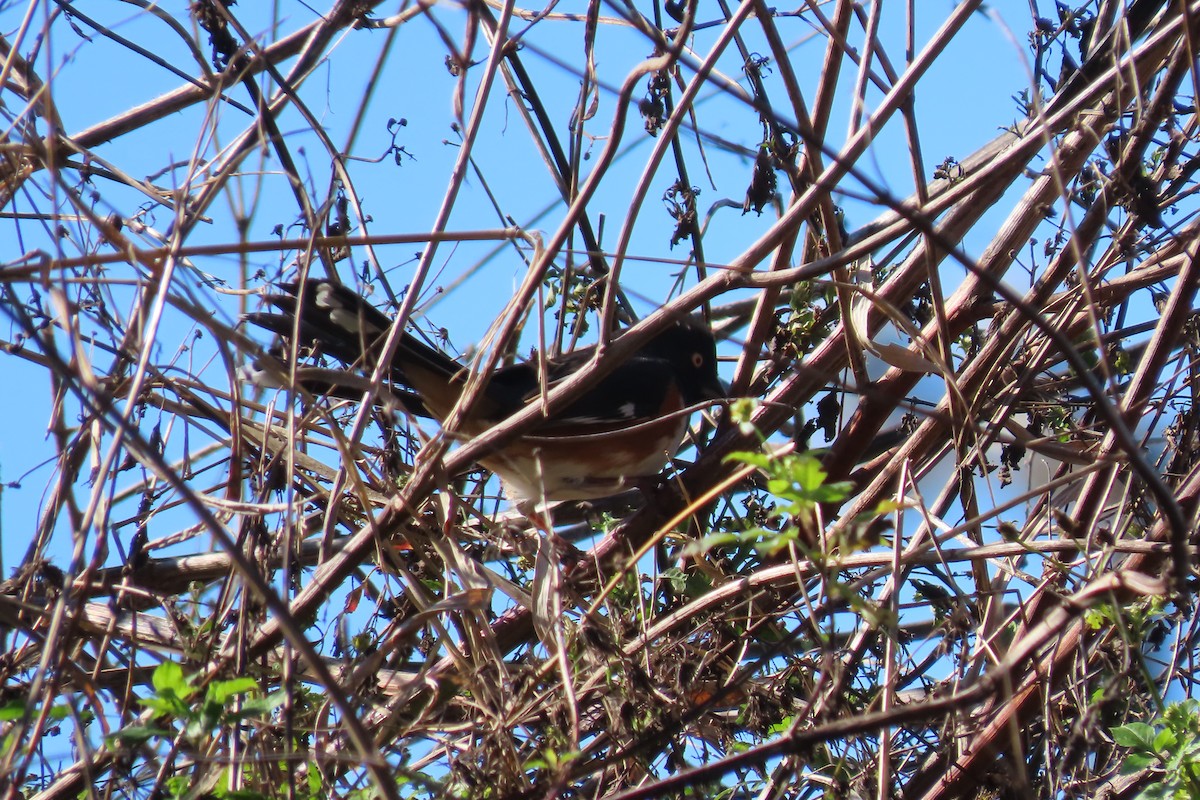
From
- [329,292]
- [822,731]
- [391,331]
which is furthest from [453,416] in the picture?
[822,731]

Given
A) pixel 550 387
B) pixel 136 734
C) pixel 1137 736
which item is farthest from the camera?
pixel 550 387

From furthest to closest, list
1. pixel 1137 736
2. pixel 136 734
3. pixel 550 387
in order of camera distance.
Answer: pixel 550 387, pixel 1137 736, pixel 136 734

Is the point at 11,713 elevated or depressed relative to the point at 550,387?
depressed

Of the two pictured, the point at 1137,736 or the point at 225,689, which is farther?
the point at 1137,736

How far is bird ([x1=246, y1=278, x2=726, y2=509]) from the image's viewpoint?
2338mm

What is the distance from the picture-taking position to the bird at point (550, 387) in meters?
2.34

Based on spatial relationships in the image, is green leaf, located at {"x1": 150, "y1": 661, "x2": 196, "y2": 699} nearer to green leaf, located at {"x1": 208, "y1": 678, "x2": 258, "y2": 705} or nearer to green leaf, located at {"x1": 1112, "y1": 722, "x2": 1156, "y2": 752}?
green leaf, located at {"x1": 208, "y1": 678, "x2": 258, "y2": 705}

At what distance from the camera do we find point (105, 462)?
1683 mm

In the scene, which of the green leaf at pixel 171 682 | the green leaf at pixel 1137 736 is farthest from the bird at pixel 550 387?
the green leaf at pixel 1137 736

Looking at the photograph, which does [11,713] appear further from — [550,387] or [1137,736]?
[1137,736]

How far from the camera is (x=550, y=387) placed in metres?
2.60

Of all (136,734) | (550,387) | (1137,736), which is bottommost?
(1137,736)

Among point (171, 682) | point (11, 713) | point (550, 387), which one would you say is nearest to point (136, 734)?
point (171, 682)

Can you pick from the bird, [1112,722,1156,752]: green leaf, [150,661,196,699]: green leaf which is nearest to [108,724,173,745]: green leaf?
[150,661,196,699]: green leaf
